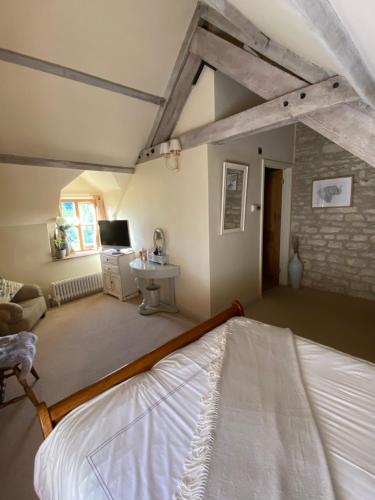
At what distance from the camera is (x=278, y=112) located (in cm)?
200

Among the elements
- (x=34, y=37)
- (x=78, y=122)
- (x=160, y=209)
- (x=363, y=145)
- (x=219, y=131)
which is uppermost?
(x=34, y=37)

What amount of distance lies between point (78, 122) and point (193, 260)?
2.18 m

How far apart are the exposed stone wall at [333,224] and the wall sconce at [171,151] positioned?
7.30ft

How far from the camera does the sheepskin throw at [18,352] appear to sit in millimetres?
1810

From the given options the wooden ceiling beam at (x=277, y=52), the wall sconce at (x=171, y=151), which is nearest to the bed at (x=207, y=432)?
the wooden ceiling beam at (x=277, y=52)

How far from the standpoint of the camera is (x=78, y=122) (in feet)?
9.16

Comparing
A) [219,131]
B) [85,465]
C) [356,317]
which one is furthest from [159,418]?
[356,317]

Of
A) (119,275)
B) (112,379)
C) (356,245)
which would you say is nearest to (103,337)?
(119,275)

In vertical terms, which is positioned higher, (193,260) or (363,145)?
(363,145)

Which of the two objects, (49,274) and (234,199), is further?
(49,274)

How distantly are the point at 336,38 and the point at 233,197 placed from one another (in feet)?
6.99

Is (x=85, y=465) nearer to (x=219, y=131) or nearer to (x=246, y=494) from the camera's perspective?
(x=246, y=494)

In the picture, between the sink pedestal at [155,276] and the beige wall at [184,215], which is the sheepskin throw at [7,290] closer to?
the sink pedestal at [155,276]

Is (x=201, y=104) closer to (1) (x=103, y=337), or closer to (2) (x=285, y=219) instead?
(2) (x=285, y=219)
